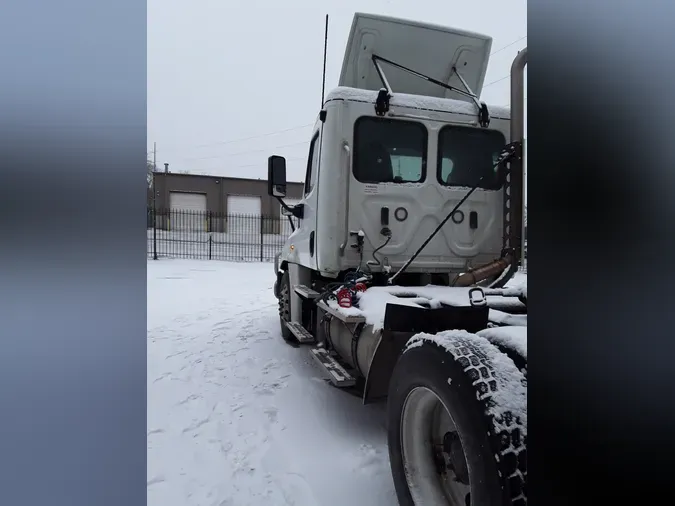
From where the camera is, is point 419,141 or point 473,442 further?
point 419,141

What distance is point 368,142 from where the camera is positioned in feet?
12.5

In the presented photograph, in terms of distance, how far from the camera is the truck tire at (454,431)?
1.35 meters

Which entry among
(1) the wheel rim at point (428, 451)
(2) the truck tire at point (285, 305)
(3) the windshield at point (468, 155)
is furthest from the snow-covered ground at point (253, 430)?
(3) the windshield at point (468, 155)

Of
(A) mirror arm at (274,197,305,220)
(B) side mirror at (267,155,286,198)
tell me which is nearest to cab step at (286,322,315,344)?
(A) mirror arm at (274,197,305,220)

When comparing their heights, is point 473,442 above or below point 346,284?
below

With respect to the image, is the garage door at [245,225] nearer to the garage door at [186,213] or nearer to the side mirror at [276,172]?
the garage door at [186,213]

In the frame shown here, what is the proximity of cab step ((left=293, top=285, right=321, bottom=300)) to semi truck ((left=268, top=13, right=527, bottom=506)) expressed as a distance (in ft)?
0.19

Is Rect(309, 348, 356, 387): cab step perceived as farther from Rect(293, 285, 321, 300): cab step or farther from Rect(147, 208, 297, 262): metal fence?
Rect(147, 208, 297, 262): metal fence

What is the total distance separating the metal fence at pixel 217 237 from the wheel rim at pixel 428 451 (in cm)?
1851

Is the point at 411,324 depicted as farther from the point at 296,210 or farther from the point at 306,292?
the point at 296,210

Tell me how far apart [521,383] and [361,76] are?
3757 millimetres
